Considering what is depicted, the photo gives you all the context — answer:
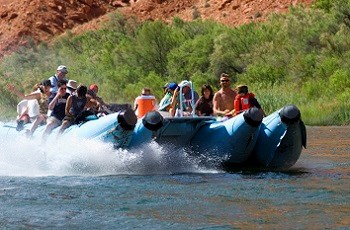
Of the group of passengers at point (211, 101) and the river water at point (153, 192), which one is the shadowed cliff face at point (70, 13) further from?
the river water at point (153, 192)

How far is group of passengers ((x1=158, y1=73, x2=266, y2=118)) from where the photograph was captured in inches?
639

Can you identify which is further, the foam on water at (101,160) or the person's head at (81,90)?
the person's head at (81,90)

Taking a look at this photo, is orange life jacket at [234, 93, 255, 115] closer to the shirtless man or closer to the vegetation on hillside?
the shirtless man

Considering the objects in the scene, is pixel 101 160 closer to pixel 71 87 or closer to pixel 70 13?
pixel 71 87

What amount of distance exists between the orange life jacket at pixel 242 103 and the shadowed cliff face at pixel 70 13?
167 ft

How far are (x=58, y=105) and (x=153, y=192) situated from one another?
4000 millimetres

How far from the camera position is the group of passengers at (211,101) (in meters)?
16.2

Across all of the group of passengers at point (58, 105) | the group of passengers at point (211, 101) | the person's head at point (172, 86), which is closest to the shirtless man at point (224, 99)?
the group of passengers at point (211, 101)

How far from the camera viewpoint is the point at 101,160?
617 inches

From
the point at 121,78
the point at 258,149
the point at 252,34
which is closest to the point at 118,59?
the point at 121,78

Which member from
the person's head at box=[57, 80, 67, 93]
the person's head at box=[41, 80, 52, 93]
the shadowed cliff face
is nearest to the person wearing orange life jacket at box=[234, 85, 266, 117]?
the person's head at box=[57, 80, 67, 93]

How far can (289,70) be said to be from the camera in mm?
46094

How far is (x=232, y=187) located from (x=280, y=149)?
2284 millimetres

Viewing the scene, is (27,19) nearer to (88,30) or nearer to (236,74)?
Result: (88,30)
